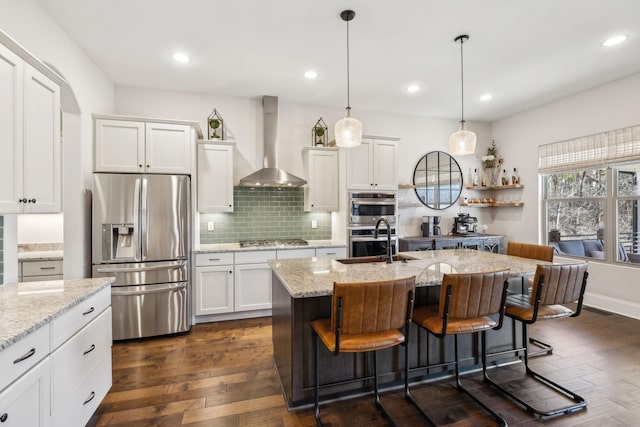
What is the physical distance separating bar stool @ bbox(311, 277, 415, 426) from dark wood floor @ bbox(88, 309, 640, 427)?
606 millimetres

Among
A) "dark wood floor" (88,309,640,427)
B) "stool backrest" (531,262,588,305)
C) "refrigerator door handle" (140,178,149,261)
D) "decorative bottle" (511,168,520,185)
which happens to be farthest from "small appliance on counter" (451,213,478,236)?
"refrigerator door handle" (140,178,149,261)

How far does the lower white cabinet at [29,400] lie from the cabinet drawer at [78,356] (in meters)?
0.06

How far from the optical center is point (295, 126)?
4.53m

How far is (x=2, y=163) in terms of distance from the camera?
1582mm

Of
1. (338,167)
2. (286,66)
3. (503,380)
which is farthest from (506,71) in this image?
(503,380)

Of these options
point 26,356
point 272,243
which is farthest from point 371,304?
point 272,243

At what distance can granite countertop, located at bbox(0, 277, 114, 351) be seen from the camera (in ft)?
4.19

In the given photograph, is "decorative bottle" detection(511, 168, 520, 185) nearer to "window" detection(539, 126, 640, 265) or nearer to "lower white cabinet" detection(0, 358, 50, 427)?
"window" detection(539, 126, 640, 265)

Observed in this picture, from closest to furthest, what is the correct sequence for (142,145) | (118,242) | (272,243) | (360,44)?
1. (360,44)
2. (118,242)
3. (142,145)
4. (272,243)

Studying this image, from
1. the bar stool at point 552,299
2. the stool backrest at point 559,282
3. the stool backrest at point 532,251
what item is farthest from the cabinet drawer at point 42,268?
the stool backrest at point 532,251

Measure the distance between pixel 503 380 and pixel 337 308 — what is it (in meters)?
1.70

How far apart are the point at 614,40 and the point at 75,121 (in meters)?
5.20

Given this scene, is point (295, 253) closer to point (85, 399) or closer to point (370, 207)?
point (370, 207)

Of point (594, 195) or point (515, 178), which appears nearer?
point (594, 195)
